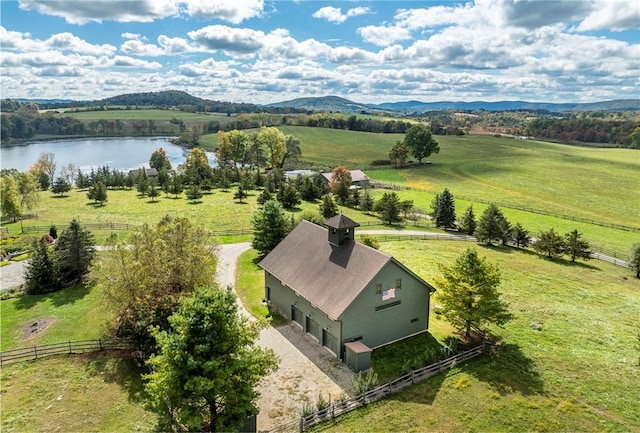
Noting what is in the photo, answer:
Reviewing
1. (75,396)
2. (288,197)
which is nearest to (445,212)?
(288,197)

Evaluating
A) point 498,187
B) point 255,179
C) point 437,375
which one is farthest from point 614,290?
point 255,179

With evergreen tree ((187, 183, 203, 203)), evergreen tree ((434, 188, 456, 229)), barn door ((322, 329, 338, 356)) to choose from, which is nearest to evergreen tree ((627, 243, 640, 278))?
evergreen tree ((434, 188, 456, 229))

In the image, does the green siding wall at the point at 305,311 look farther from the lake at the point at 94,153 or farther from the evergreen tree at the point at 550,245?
the lake at the point at 94,153

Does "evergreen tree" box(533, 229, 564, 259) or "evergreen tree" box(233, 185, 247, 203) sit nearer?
"evergreen tree" box(533, 229, 564, 259)

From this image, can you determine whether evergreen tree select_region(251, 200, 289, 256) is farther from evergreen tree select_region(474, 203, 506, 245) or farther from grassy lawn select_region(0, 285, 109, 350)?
evergreen tree select_region(474, 203, 506, 245)

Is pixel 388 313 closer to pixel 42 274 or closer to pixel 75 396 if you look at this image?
pixel 75 396
